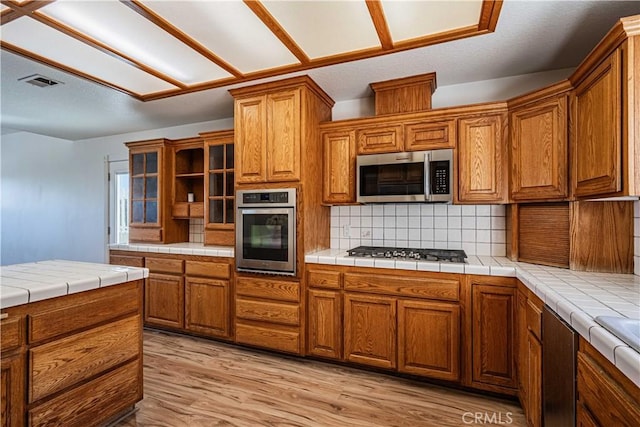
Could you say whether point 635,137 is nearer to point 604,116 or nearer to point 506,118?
point 604,116

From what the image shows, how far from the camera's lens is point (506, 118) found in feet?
7.57

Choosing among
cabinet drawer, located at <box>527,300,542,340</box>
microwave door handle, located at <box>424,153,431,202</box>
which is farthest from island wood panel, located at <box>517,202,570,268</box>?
microwave door handle, located at <box>424,153,431,202</box>

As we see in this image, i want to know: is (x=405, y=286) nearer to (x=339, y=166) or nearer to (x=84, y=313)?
(x=339, y=166)

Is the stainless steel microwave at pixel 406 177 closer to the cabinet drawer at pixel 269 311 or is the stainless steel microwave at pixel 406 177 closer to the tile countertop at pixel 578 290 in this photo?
the tile countertop at pixel 578 290

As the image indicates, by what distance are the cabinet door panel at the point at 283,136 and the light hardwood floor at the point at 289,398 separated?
5.26 feet

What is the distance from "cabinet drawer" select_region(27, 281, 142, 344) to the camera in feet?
4.75

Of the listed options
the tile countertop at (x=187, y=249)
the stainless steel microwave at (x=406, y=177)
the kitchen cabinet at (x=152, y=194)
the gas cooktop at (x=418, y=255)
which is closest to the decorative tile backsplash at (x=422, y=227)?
the gas cooktop at (x=418, y=255)

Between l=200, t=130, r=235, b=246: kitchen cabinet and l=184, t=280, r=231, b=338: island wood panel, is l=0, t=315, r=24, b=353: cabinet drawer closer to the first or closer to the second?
l=184, t=280, r=231, b=338: island wood panel

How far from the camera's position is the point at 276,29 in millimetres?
1944

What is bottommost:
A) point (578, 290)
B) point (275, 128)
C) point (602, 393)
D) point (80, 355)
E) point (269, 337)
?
point (269, 337)

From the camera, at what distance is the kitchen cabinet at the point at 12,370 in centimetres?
131

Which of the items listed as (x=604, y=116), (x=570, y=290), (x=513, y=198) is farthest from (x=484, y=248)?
(x=604, y=116)

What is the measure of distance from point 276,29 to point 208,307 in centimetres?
250

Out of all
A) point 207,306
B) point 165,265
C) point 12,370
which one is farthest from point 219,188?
point 12,370
